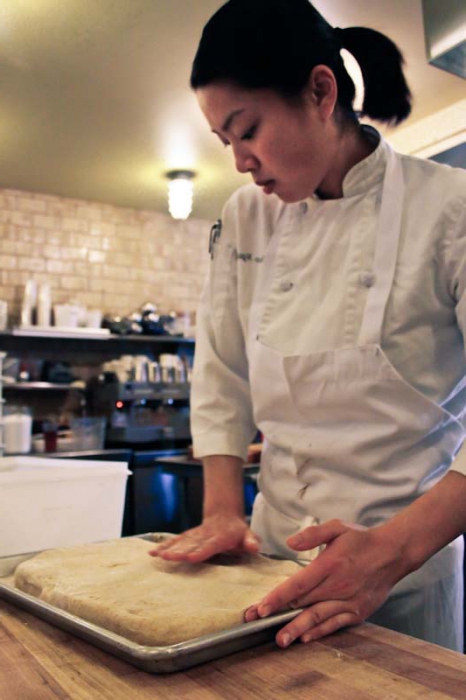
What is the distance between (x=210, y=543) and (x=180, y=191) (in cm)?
391

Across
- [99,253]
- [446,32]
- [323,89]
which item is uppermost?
[99,253]

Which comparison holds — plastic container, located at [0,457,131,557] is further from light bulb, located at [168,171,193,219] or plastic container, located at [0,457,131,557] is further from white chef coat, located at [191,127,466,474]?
light bulb, located at [168,171,193,219]

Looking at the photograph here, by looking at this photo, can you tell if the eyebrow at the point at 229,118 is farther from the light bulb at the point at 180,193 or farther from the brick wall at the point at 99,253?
the brick wall at the point at 99,253

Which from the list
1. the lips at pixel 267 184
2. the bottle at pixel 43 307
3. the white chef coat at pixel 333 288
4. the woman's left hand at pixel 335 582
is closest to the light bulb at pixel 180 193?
the bottle at pixel 43 307

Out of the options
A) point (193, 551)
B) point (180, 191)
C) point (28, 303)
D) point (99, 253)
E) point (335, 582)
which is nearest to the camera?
point (335, 582)

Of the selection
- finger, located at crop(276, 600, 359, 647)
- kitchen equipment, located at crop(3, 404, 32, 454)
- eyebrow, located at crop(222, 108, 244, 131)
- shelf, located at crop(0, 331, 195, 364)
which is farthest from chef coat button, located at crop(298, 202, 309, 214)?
shelf, located at crop(0, 331, 195, 364)

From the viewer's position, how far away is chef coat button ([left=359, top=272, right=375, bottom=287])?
1057mm

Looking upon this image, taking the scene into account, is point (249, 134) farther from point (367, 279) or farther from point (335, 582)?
point (335, 582)

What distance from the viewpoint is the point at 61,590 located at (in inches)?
31.7

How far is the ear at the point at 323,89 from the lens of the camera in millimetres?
1016

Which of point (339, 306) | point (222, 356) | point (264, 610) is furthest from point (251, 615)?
point (222, 356)

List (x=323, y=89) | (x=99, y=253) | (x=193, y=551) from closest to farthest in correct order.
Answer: (x=193, y=551), (x=323, y=89), (x=99, y=253)

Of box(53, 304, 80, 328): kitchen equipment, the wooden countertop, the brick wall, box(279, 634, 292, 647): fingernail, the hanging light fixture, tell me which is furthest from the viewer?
the brick wall

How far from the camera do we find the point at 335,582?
77 cm
